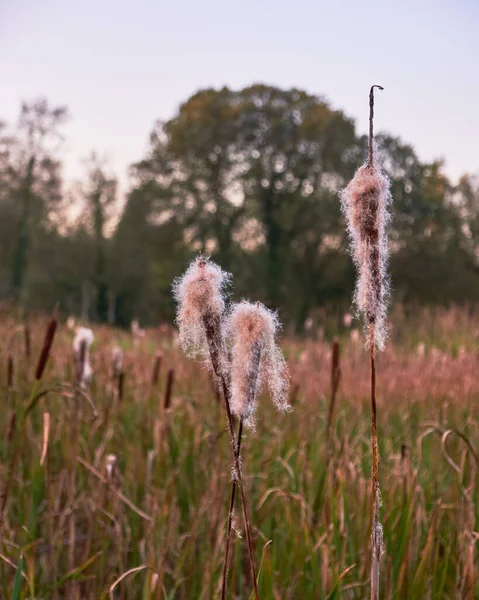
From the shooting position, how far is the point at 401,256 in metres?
33.2

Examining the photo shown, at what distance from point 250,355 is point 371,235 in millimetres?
206

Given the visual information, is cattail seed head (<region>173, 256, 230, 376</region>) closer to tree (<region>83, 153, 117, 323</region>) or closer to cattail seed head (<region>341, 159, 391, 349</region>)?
cattail seed head (<region>341, 159, 391, 349</region>)

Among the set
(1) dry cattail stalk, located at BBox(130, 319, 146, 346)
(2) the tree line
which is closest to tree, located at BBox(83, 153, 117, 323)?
(2) the tree line

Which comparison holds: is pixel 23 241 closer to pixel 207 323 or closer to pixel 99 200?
pixel 99 200

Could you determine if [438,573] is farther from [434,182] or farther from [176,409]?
[434,182]

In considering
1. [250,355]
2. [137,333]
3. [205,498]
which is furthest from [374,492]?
[137,333]

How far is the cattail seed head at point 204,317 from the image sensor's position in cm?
80

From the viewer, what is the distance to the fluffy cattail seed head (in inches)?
32.4

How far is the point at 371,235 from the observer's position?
0.81 metres

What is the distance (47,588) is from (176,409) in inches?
96.4

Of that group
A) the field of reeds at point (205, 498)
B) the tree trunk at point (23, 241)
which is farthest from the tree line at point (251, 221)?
the field of reeds at point (205, 498)

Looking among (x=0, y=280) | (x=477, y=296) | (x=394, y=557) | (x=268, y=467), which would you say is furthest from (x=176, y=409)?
(x=0, y=280)

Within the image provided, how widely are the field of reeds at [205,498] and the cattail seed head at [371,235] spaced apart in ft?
1.10

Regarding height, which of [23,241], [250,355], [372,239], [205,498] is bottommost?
[205,498]
